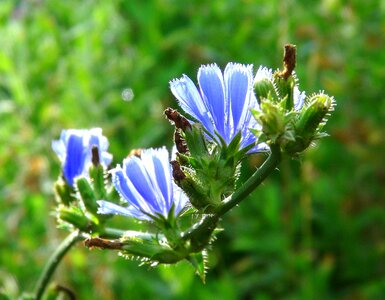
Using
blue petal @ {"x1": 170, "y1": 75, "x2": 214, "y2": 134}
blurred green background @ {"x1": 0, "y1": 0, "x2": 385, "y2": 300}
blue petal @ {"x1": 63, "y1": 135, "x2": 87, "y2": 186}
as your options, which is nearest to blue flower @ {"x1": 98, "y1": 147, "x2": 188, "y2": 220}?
blue petal @ {"x1": 170, "y1": 75, "x2": 214, "y2": 134}

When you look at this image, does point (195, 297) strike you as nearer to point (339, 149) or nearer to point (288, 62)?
point (339, 149)

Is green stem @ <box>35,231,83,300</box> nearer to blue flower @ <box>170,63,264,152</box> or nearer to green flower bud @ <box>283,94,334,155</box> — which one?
blue flower @ <box>170,63,264,152</box>

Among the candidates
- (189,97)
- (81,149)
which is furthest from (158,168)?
(81,149)

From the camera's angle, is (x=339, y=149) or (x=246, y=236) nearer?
(x=246, y=236)

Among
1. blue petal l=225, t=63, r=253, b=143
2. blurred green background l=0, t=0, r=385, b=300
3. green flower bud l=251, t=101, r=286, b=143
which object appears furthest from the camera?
blurred green background l=0, t=0, r=385, b=300

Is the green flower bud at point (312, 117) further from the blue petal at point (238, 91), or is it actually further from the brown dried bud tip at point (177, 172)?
the brown dried bud tip at point (177, 172)

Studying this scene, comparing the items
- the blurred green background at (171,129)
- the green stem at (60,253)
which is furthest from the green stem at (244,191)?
the blurred green background at (171,129)

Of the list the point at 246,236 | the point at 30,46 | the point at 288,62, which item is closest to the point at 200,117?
the point at 288,62
